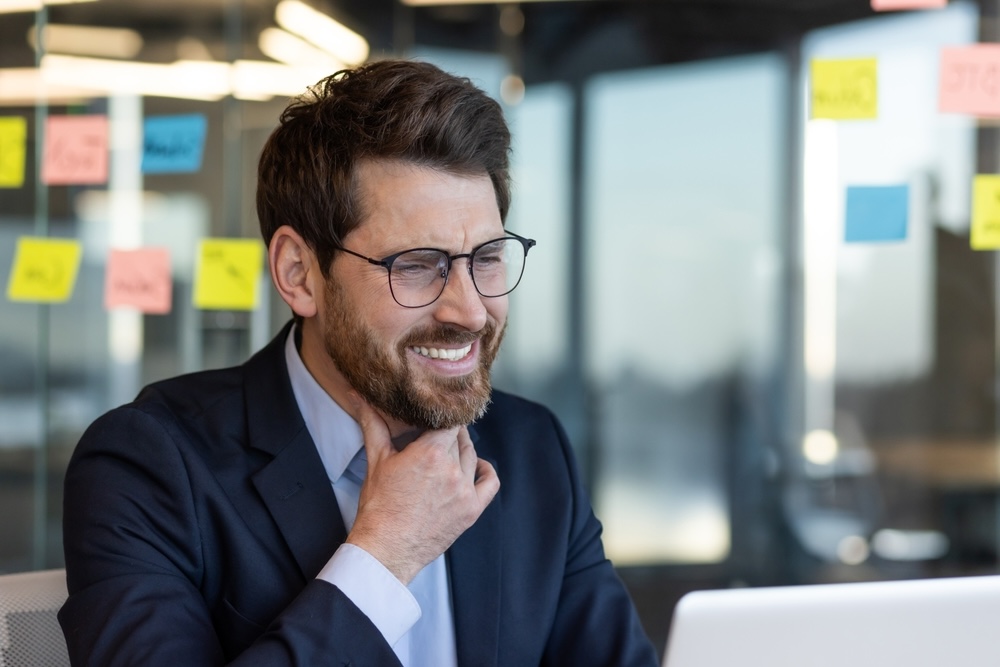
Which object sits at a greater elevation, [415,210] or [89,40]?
[89,40]

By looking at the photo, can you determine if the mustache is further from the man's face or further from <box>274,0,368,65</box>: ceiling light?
<box>274,0,368,65</box>: ceiling light

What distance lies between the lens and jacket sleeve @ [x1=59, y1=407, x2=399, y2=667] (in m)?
1.10

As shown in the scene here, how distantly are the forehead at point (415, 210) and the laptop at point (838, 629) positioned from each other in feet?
2.20

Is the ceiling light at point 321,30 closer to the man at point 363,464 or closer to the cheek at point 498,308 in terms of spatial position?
the man at point 363,464

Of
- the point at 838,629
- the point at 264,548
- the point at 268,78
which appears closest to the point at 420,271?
the point at 264,548

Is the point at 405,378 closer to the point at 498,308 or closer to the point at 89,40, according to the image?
the point at 498,308

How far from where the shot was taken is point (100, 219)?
355 cm

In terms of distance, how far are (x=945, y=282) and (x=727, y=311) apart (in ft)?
2.50

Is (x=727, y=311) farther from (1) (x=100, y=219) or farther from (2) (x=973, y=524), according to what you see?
(1) (x=100, y=219)

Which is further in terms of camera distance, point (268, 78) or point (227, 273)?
point (268, 78)

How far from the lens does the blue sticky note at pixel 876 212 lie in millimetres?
2496

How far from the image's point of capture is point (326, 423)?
54.8 inches

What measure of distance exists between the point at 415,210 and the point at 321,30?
8.42ft

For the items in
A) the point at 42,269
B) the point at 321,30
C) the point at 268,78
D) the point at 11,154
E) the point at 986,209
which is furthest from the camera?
the point at 321,30
